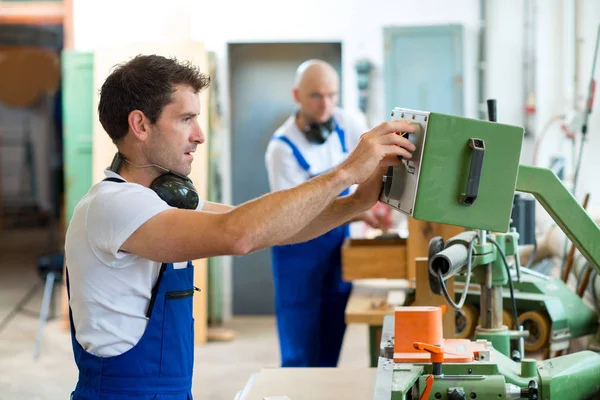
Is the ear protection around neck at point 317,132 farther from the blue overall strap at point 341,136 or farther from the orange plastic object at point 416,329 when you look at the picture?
the orange plastic object at point 416,329

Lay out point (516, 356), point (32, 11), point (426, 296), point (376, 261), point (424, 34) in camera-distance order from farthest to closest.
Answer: point (32, 11), point (424, 34), point (376, 261), point (426, 296), point (516, 356)

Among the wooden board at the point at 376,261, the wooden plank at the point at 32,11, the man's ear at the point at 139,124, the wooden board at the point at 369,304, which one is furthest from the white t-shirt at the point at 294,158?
the wooden plank at the point at 32,11

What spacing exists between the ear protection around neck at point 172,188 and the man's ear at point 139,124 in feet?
0.23

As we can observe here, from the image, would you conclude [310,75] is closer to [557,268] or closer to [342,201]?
[557,268]

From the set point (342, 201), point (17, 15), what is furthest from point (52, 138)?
point (342, 201)

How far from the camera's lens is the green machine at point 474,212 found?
1782mm

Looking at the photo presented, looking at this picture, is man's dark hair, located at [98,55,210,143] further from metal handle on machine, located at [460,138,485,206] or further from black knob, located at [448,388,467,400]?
black knob, located at [448,388,467,400]

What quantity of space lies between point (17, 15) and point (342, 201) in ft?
Result: 15.6

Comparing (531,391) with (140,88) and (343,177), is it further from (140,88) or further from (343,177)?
(140,88)

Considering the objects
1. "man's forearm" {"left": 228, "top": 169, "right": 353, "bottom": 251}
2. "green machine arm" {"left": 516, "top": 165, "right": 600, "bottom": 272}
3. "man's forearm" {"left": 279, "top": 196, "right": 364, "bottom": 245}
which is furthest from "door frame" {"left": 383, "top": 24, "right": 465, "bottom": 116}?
"man's forearm" {"left": 228, "top": 169, "right": 353, "bottom": 251}

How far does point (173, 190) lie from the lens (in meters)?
1.88

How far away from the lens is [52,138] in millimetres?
11297

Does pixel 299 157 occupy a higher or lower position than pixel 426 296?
higher

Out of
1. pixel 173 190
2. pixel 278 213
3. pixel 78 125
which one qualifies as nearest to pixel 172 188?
pixel 173 190
